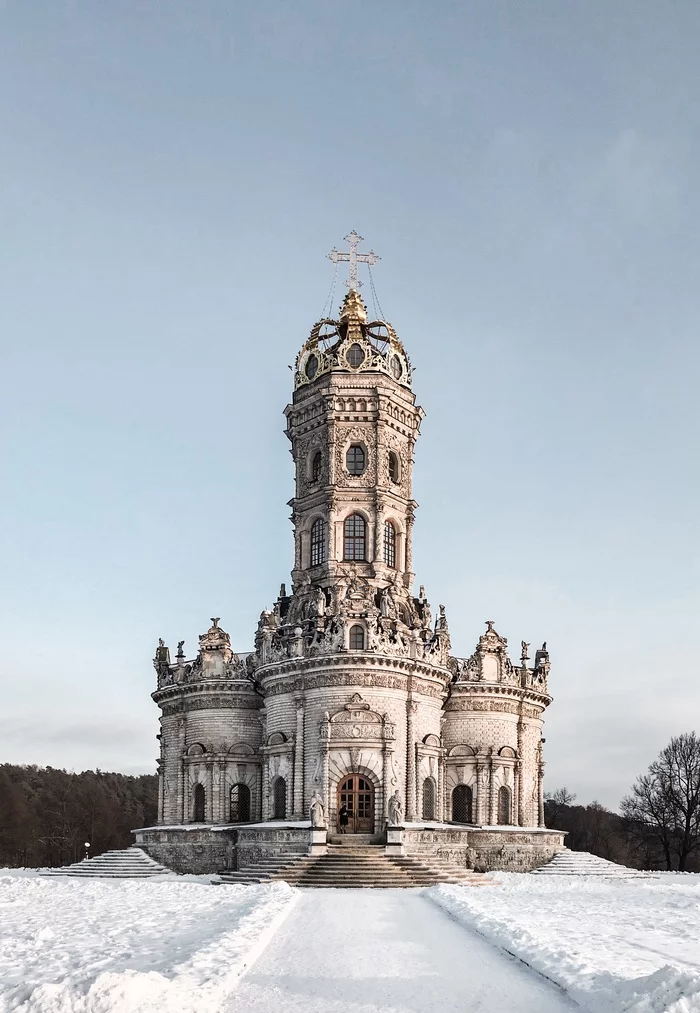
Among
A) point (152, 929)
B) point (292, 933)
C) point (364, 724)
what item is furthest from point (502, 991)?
point (364, 724)

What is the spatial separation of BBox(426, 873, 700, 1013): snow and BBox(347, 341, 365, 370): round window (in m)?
29.4

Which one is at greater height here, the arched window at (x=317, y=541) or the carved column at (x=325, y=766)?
the arched window at (x=317, y=541)

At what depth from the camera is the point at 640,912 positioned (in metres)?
29.0

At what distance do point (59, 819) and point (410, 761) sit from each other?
6376cm

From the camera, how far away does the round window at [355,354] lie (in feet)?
193

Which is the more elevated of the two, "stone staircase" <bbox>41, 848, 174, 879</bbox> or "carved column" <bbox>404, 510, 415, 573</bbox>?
"carved column" <bbox>404, 510, 415, 573</bbox>

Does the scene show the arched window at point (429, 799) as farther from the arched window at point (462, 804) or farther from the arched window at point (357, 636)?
the arched window at point (357, 636)

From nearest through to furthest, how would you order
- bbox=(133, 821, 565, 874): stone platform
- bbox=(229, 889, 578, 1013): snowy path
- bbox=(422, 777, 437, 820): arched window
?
bbox=(229, 889, 578, 1013): snowy path < bbox=(133, 821, 565, 874): stone platform < bbox=(422, 777, 437, 820): arched window

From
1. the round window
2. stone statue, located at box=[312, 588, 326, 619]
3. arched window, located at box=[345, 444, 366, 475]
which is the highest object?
the round window

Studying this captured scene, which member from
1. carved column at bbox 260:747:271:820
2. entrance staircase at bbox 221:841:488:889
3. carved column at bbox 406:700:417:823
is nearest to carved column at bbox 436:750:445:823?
carved column at bbox 406:700:417:823

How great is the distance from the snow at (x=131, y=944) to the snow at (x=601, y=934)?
4.83m

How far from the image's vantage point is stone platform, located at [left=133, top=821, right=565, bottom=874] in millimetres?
44594

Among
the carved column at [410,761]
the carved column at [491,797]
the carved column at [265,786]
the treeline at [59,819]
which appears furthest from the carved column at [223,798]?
the treeline at [59,819]

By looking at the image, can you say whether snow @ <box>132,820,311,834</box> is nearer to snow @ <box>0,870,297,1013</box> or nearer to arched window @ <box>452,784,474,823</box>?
snow @ <box>0,870,297,1013</box>
